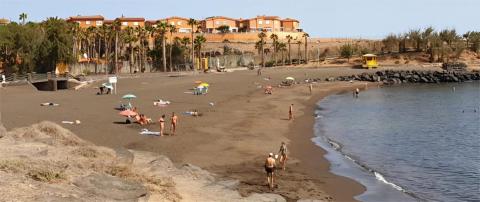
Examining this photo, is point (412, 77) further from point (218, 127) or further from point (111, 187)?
point (111, 187)

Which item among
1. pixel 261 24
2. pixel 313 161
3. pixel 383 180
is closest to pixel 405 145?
pixel 313 161

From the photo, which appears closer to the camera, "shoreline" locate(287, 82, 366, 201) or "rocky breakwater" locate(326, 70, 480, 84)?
"shoreline" locate(287, 82, 366, 201)

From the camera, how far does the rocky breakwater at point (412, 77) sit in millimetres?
86562

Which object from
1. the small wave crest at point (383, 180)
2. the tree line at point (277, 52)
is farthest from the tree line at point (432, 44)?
the small wave crest at point (383, 180)

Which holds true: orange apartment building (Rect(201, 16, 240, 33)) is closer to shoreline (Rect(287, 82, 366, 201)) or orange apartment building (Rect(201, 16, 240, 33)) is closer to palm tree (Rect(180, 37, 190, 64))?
palm tree (Rect(180, 37, 190, 64))

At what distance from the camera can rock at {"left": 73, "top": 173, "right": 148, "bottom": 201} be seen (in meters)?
13.0

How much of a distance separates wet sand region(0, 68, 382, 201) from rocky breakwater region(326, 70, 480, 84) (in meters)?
26.1

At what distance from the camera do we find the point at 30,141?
20328mm

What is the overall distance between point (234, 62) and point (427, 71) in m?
37.7

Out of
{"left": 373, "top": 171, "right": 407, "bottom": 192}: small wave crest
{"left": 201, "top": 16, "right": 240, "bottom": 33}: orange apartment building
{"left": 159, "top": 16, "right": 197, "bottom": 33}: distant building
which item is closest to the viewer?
{"left": 373, "top": 171, "right": 407, "bottom": 192}: small wave crest

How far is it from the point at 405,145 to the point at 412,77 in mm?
61259

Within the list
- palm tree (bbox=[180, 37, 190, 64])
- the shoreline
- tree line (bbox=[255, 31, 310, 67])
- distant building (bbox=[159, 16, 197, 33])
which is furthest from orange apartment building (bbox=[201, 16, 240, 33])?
the shoreline

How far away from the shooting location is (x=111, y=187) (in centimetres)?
1358

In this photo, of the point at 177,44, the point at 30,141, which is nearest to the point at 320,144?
the point at 30,141
